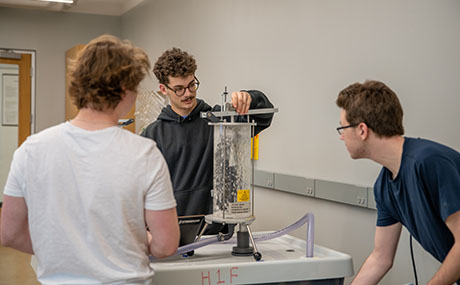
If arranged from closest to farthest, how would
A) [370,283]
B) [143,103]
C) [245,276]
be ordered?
1. [245,276]
2. [370,283]
3. [143,103]

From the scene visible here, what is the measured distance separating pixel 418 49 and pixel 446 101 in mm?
258

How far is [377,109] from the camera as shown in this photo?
146 centimetres

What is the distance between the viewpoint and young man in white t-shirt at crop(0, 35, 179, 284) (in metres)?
1.11

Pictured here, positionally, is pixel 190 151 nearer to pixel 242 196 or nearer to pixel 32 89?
pixel 242 196

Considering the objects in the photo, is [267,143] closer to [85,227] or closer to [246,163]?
[246,163]

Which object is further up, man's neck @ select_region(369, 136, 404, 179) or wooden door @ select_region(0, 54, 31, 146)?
wooden door @ select_region(0, 54, 31, 146)

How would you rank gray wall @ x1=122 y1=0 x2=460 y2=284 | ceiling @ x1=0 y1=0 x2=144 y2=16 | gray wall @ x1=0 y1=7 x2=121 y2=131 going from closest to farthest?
gray wall @ x1=122 y1=0 x2=460 y2=284, ceiling @ x1=0 y1=0 x2=144 y2=16, gray wall @ x1=0 y1=7 x2=121 y2=131

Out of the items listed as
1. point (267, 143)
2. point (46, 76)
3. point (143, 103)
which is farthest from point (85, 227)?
point (46, 76)

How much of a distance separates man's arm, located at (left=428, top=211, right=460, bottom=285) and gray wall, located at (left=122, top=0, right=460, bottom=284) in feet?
2.24

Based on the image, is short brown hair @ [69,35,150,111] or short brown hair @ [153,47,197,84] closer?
short brown hair @ [69,35,150,111]

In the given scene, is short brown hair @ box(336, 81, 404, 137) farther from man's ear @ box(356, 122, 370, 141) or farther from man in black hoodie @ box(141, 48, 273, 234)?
man in black hoodie @ box(141, 48, 273, 234)

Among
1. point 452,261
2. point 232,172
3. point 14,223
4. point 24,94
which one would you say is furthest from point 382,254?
point 24,94

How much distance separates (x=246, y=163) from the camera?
1696 mm

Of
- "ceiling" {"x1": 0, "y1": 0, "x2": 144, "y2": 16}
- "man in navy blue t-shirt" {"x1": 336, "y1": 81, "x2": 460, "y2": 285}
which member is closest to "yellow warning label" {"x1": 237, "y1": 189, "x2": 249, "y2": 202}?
"man in navy blue t-shirt" {"x1": 336, "y1": 81, "x2": 460, "y2": 285}
